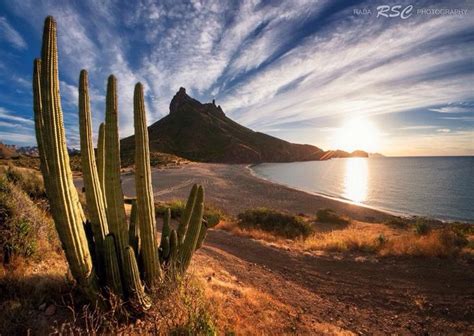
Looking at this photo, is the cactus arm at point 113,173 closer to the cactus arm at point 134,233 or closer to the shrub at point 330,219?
the cactus arm at point 134,233

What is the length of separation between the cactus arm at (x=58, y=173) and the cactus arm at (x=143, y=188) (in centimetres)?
84

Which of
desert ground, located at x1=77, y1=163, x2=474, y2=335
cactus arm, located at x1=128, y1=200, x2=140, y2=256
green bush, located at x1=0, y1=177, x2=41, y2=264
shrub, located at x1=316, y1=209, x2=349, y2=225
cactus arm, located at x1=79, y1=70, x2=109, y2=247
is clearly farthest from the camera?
shrub, located at x1=316, y1=209, x2=349, y2=225

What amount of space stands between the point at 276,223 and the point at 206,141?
129469 millimetres

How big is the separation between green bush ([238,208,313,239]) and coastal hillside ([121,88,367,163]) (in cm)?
9768

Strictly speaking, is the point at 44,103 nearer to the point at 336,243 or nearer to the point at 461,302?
the point at 461,302

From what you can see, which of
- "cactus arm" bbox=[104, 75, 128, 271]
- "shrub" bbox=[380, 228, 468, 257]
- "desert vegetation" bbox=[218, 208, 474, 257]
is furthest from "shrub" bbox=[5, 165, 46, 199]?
"shrub" bbox=[380, 228, 468, 257]

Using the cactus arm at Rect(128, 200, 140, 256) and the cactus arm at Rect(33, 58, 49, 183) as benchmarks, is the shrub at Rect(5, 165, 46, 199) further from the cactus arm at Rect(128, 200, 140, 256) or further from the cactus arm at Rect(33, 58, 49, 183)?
the cactus arm at Rect(33, 58, 49, 183)

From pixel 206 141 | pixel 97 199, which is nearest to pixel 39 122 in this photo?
pixel 97 199

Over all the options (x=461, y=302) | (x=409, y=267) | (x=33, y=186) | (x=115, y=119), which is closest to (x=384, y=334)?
(x=461, y=302)

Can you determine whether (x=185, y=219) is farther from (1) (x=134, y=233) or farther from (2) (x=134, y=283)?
(2) (x=134, y=283)

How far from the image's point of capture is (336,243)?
1120cm

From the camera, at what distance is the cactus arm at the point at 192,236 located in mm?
5176

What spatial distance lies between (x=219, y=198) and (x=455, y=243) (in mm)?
19333

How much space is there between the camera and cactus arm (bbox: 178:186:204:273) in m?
5.18
